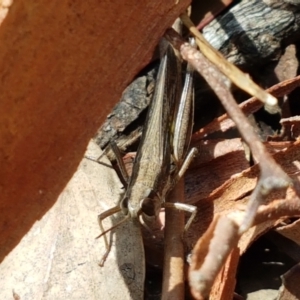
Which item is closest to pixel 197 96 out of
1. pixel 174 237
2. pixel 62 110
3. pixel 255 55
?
pixel 255 55

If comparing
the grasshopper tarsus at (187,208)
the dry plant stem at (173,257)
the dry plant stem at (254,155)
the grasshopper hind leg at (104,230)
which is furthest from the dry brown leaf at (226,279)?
the dry plant stem at (254,155)

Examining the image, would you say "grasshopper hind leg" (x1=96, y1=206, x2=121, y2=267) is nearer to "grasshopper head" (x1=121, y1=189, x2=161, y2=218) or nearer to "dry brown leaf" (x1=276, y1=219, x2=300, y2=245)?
"grasshopper head" (x1=121, y1=189, x2=161, y2=218)

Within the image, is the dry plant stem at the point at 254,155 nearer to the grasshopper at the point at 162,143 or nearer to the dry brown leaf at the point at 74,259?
the dry brown leaf at the point at 74,259

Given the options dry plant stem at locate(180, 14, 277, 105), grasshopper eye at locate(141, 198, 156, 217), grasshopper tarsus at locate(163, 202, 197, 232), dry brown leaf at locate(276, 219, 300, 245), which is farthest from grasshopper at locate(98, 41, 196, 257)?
dry plant stem at locate(180, 14, 277, 105)

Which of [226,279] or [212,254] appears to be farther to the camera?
Result: [226,279]

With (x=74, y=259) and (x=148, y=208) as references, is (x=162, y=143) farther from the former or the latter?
(x=74, y=259)

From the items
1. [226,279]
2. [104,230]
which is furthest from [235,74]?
[104,230]

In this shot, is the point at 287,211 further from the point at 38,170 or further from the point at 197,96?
the point at 197,96
